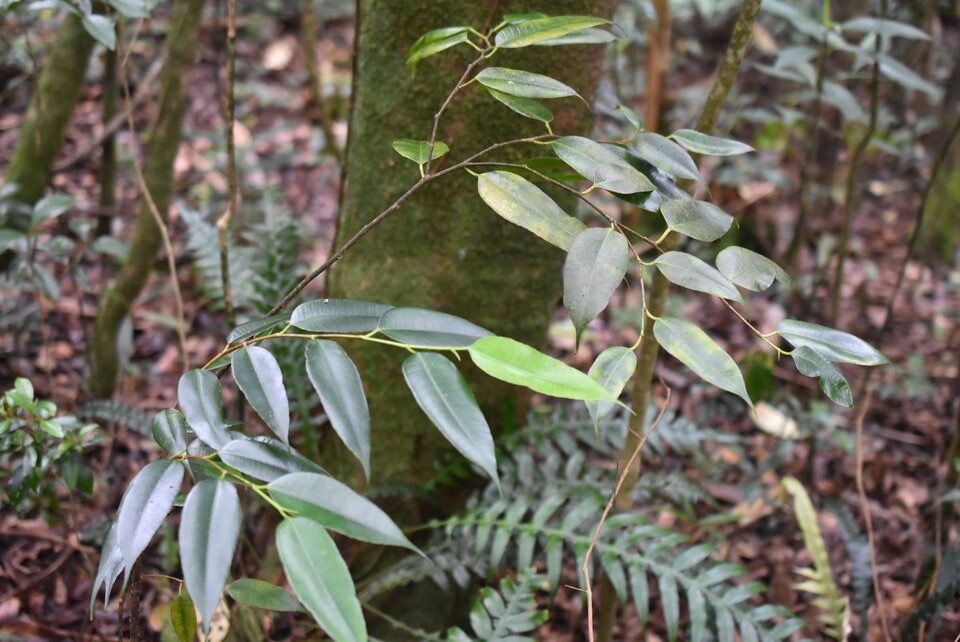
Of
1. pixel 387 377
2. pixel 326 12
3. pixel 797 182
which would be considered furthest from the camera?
pixel 326 12

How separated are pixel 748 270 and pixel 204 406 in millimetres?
603

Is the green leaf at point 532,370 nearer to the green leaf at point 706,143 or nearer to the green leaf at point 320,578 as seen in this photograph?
the green leaf at point 320,578

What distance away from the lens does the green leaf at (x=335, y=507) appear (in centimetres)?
65

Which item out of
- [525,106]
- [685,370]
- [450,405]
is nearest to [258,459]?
[450,405]

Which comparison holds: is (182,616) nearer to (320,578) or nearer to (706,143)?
(320,578)

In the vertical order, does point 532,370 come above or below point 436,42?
below

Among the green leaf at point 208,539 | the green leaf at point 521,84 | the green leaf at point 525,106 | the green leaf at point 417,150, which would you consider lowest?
the green leaf at point 208,539

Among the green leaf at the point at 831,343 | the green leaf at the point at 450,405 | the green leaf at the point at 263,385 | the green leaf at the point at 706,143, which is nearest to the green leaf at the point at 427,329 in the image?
the green leaf at the point at 450,405

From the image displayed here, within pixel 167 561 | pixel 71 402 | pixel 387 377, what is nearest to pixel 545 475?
pixel 387 377

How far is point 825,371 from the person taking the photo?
808 millimetres

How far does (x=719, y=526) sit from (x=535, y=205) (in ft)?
4.92

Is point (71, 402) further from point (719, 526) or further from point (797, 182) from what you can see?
point (797, 182)

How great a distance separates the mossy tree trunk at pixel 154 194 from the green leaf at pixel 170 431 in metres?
1.39

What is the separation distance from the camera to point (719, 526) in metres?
2.04
